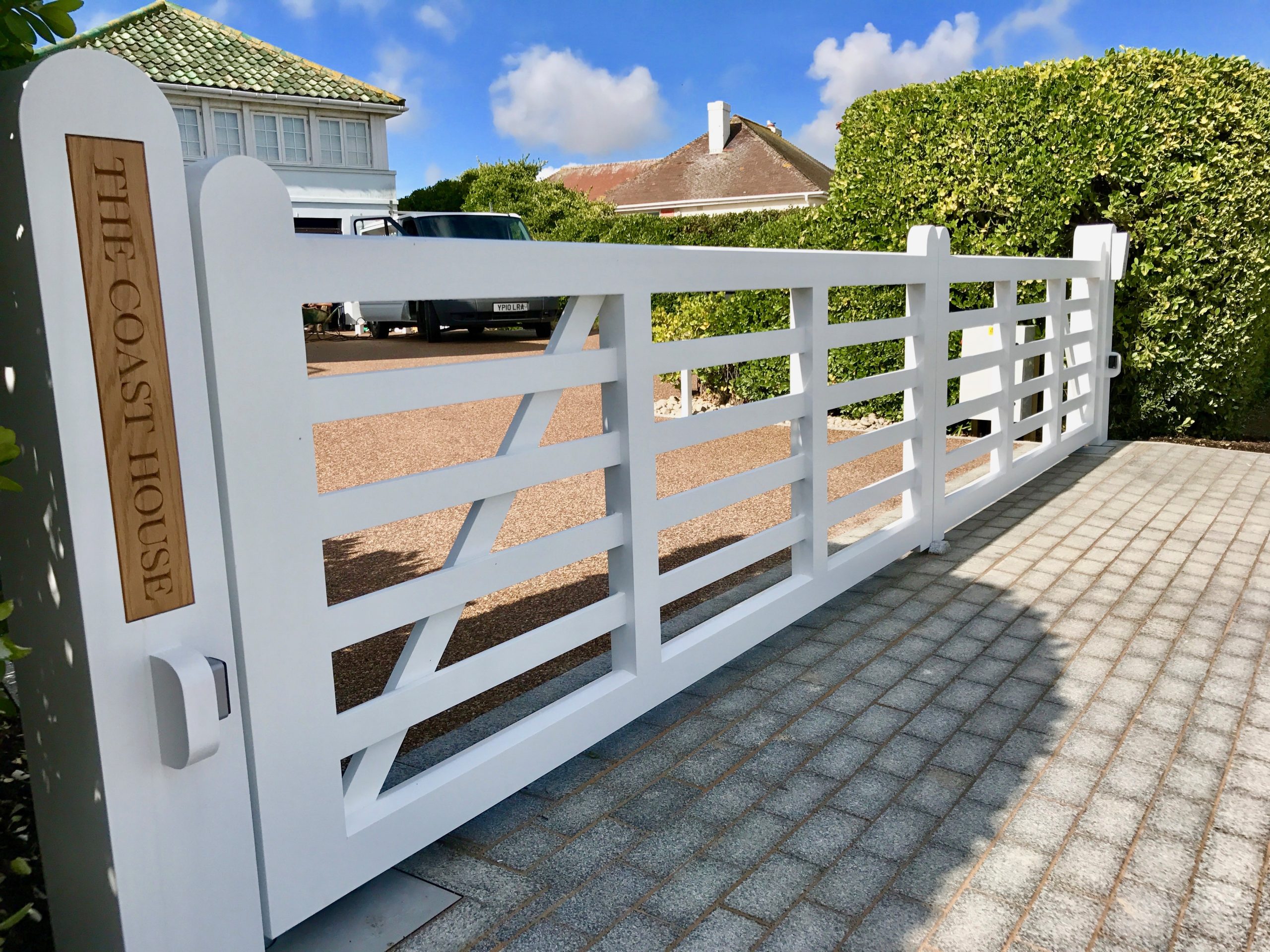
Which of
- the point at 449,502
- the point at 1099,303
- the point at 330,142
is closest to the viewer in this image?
the point at 449,502

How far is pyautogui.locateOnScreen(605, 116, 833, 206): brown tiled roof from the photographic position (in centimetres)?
3962

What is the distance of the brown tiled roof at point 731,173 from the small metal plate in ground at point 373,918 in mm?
38378

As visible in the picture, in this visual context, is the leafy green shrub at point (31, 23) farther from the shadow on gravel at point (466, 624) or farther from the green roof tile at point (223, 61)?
the green roof tile at point (223, 61)

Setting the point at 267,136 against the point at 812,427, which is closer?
the point at 812,427

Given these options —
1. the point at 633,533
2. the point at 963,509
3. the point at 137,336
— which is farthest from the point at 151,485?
the point at 963,509

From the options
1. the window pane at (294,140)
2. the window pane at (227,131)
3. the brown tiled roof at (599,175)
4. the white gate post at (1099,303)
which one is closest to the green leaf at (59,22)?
the white gate post at (1099,303)

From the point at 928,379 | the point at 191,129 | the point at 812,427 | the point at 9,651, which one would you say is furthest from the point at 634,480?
the point at 191,129

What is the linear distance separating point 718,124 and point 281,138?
19704 mm

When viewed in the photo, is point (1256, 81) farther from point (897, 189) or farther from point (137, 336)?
point (137, 336)

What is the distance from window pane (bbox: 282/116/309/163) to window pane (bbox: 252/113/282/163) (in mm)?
193

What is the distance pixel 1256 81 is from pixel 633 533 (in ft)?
26.2

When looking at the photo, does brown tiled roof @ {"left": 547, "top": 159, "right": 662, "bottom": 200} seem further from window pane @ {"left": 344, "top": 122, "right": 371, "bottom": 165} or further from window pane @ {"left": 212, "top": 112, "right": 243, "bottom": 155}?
window pane @ {"left": 212, "top": 112, "right": 243, "bottom": 155}

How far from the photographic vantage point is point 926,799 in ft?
9.25

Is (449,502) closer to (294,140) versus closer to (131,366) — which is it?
(131,366)
